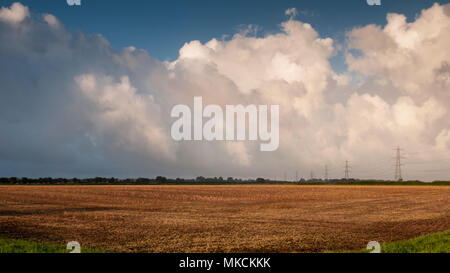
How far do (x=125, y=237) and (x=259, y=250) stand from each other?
9.05 meters

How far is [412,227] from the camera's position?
84.1 feet

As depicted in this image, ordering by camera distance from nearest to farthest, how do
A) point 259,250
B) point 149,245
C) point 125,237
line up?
1. point 259,250
2. point 149,245
3. point 125,237

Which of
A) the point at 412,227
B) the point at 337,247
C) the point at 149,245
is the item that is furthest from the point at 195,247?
the point at 412,227

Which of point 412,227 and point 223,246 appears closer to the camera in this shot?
point 223,246

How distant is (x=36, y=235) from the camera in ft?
69.1

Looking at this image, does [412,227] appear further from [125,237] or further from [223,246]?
[125,237]

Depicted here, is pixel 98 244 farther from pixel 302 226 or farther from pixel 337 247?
pixel 302 226
